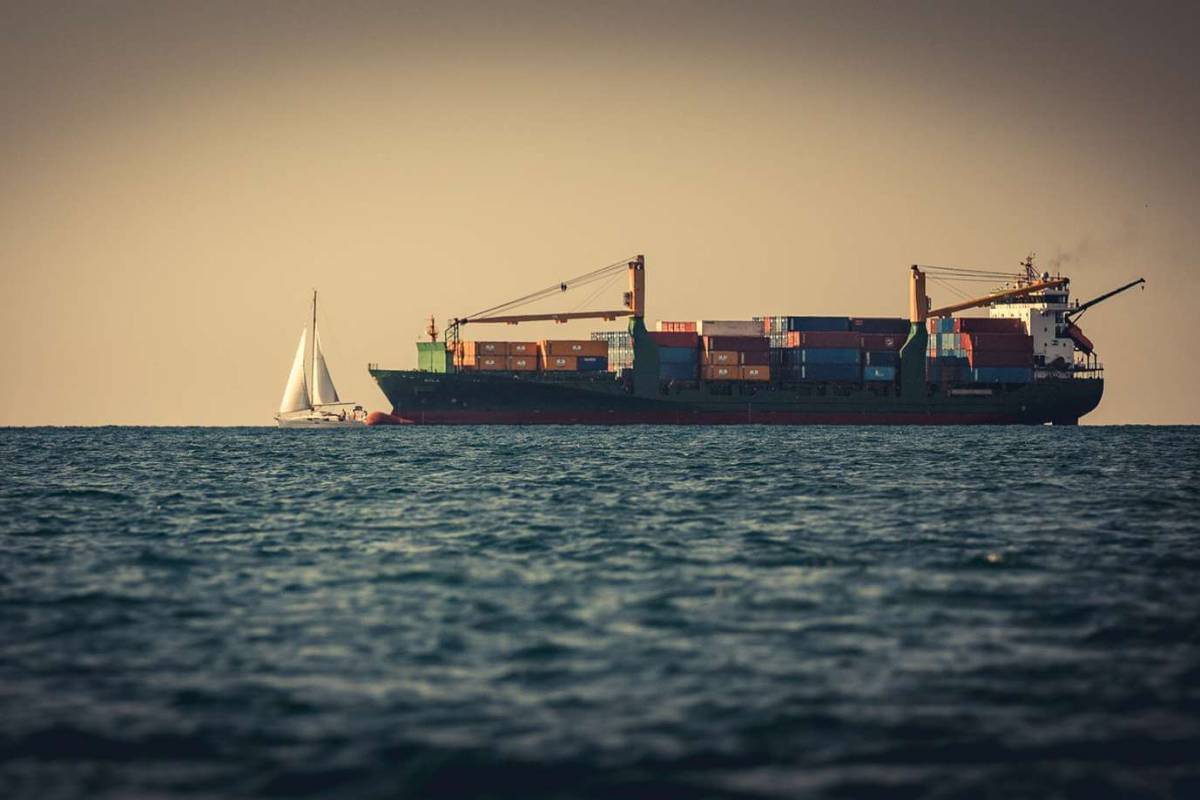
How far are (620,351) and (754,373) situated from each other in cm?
1439

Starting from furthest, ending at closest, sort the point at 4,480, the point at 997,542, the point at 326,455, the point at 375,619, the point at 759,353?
the point at 759,353
the point at 326,455
the point at 4,480
the point at 997,542
the point at 375,619

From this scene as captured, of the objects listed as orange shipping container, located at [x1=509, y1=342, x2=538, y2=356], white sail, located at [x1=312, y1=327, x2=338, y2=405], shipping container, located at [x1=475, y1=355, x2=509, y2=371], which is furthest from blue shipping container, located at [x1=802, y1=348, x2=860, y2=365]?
white sail, located at [x1=312, y1=327, x2=338, y2=405]

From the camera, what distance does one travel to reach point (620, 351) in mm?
138625

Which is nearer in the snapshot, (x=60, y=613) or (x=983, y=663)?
(x=983, y=663)

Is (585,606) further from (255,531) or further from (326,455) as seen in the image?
(326,455)

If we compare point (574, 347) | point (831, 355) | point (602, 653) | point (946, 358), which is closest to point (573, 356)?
point (574, 347)

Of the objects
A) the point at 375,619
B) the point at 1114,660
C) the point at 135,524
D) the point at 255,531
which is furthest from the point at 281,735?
the point at 135,524

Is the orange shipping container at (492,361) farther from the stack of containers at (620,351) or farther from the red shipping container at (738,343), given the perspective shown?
the red shipping container at (738,343)

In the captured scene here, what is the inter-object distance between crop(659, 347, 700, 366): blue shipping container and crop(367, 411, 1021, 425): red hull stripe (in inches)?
237

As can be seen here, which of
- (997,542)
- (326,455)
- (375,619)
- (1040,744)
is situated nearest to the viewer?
(1040,744)

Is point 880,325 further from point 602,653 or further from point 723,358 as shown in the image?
point 602,653

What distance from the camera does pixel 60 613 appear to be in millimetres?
19422

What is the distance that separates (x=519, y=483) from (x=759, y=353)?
91272 millimetres

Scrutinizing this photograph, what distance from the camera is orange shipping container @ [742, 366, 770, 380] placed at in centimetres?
13425
